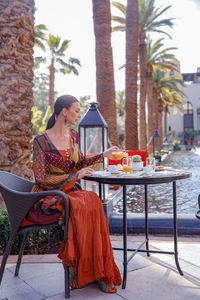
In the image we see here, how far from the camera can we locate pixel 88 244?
2555mm

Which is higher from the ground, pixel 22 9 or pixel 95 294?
pixel 22 9

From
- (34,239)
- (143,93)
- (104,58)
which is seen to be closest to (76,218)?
(34,239)

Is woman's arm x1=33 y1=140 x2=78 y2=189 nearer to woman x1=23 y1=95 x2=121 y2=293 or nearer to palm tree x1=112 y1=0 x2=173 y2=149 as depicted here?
woman x1=23 y1=95 x2=121 y2=293

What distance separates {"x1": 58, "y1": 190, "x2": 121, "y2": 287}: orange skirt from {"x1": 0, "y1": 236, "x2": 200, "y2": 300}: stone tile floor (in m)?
0.19

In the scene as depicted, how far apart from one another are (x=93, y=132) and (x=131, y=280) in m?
2.66

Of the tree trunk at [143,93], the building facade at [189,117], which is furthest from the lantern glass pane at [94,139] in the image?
the building facade at [189,117]

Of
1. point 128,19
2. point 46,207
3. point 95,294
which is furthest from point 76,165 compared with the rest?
point 128,19

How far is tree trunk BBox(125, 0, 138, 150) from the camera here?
13320 mm

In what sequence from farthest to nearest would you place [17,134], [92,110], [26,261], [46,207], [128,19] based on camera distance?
[128,19], [92,110], [17,134], [26,261], [46,207]

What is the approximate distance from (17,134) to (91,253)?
216 cm

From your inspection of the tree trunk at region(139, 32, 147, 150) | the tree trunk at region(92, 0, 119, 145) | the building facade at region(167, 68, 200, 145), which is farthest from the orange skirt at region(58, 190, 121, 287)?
the building facade at region(167, 68, 200, 145)

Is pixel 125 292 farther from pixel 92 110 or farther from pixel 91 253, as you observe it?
pixel 92 110

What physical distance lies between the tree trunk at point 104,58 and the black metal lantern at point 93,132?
4.53 m

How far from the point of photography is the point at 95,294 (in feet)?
8.50
